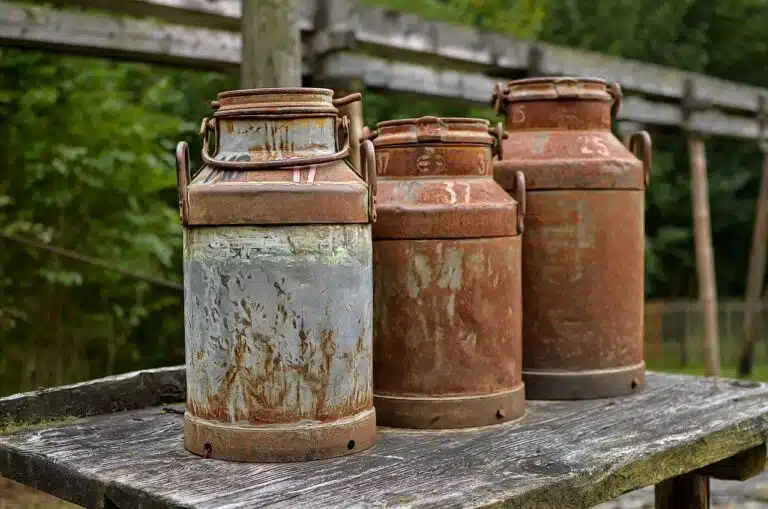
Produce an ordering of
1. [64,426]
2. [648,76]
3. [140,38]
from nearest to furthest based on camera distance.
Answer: [64,426] < [140,38] < [648,76]

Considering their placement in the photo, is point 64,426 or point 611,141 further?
point 611,141

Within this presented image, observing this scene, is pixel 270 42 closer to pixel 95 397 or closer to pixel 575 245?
pixel 575 245

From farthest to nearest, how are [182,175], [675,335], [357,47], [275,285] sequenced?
[675,335]
[357,47]
[182,175]
[275,285]

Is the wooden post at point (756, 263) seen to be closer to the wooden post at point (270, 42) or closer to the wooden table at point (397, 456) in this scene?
the wooden post at point (270, 42)

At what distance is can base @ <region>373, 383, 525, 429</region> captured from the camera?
8.02 feet

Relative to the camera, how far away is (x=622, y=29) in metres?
15.4

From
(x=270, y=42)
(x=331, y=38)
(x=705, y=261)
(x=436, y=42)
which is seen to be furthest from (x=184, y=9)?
(x=705, y=261)

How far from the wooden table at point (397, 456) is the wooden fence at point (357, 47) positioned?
2483 mm

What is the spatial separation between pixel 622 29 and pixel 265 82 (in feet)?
42.3

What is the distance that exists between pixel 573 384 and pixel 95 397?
1382 millimetres

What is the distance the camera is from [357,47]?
548 centimetres

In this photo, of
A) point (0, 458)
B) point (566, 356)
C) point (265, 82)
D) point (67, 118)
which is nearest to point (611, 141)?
point (566, 356)

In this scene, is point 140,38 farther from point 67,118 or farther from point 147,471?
point 147,471

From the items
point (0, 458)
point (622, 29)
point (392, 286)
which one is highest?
point (622, 29)
